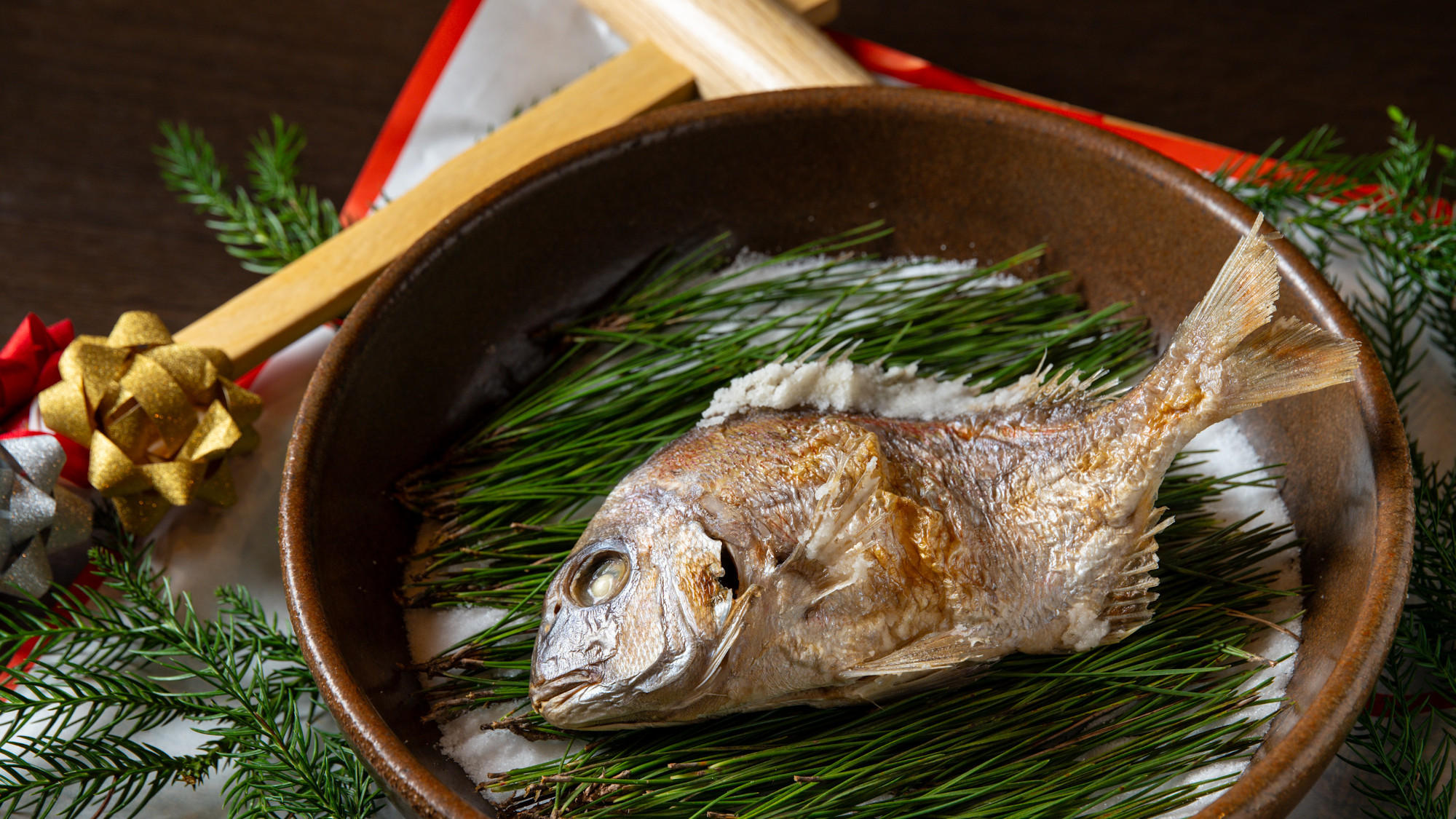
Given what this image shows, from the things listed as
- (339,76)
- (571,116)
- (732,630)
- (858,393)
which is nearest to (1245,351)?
(858,393)

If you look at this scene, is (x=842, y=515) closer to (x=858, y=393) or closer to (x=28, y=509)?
(x=858, y=393)

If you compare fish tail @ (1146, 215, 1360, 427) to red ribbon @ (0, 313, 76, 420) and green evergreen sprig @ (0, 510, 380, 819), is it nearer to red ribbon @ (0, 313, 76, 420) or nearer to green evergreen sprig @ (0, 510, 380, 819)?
green evergreen sprig @ (0, 510, 380, 819)

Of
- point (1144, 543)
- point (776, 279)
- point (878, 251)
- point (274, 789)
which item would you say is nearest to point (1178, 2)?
point (878, 251)

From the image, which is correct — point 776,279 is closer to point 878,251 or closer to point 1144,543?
point 878,251

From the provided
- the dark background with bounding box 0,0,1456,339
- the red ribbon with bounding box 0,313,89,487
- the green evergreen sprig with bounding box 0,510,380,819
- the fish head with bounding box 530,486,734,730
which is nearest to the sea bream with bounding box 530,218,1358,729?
the fish head with bounding box 530,486,734,730

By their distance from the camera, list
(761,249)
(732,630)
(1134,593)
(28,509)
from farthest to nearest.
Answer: (761,249) → (28,509) → (1134,593) → (732,630)

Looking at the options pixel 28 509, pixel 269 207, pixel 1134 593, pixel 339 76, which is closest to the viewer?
pixel 1134 593
